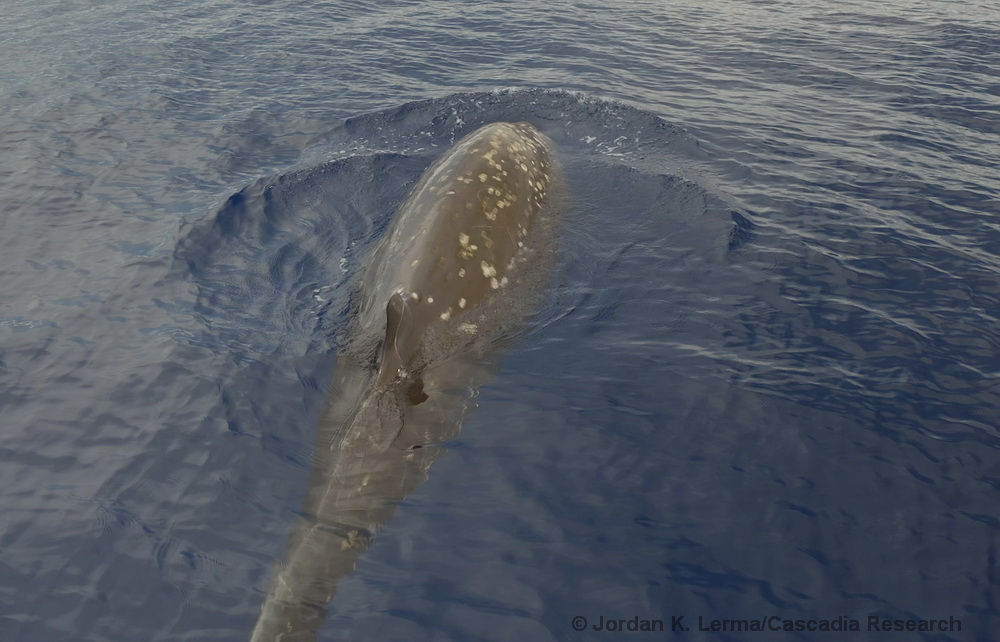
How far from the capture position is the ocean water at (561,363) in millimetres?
6680

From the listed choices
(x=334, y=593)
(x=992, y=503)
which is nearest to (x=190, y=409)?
(x=334, y=593)

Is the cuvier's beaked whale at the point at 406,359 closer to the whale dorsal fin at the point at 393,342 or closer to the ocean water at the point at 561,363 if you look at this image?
the whale dorsal fin at the point at 393,342

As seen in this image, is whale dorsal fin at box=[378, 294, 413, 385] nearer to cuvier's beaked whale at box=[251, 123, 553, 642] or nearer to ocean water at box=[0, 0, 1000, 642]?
cuvier's beaked whale at box=[251, 123, 553, 642]

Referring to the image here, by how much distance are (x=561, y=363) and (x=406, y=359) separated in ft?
6.93

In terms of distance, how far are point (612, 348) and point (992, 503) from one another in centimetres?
458

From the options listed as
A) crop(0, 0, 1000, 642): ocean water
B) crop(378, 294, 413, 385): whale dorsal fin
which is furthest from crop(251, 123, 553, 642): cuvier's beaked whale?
crop(0, 0, 1000, 642): ocean water

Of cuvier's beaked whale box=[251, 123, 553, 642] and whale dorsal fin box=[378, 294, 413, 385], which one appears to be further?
whale dorsal fin box=[378, 294, 413, 385]

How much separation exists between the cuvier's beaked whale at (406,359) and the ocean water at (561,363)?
26cm

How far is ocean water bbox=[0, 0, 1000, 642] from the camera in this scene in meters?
6.68

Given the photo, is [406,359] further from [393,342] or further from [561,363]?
[561,363]

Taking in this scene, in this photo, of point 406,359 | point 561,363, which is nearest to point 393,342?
point 406,359

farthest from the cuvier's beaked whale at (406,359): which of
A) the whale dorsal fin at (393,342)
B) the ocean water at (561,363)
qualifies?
the ocean water at (561,363)

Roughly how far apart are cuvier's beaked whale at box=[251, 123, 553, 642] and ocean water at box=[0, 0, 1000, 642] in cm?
26

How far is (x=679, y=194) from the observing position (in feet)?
44.3
